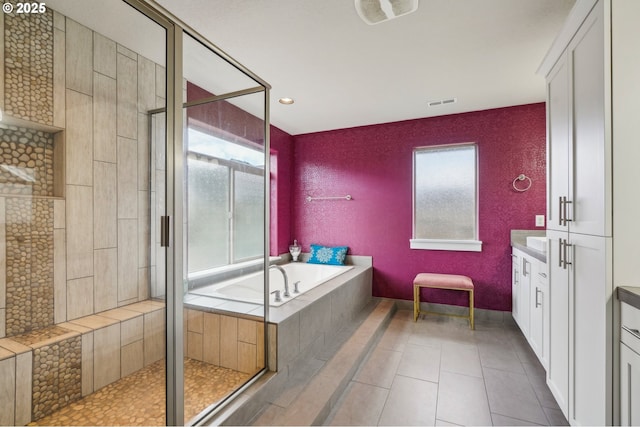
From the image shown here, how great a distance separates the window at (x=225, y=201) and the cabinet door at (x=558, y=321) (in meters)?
1.90

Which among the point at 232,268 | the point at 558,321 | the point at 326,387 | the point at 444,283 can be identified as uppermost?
the point at 232,268

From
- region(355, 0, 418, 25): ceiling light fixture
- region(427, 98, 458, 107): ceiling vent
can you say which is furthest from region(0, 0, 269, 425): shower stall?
region(427, 98, 458, 107): ceiling vent

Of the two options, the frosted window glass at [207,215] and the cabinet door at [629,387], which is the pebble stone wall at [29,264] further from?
the cabinet door at [629,387]

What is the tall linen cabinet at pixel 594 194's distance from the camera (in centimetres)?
121

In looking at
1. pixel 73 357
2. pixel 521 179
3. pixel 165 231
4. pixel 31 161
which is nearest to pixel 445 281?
pixel 521 179

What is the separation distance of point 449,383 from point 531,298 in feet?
3.34

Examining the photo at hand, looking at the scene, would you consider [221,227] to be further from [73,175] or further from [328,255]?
[328,255]

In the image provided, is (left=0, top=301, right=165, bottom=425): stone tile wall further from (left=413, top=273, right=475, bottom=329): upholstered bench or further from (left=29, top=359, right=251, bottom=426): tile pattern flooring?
(left=413, top=273, right=475, bottom=329): upholstered bench

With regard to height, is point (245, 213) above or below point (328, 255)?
above

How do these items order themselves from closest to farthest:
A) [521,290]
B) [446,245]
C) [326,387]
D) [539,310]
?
1. [326,387]
2. [539,310]
3. [521,290]
4. [446,245]

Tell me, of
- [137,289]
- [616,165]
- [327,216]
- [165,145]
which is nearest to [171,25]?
[165,145]

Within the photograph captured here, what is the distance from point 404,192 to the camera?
378cm

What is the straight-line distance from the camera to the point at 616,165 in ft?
3.97

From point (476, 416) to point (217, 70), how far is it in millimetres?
2850
